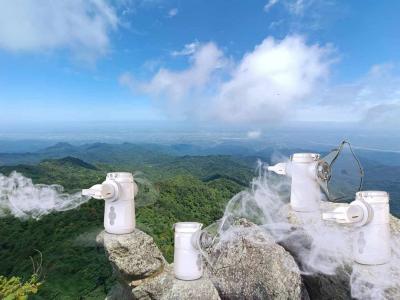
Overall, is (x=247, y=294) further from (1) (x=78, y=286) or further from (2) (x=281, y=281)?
(1) (x=78, y=286)

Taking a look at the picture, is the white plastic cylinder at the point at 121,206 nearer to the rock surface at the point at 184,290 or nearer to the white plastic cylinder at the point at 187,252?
the white plastic cylinder at the point at 187,252

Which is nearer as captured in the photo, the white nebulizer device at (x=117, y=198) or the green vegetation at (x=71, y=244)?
the white nebulizer device at (x=117, y=198)

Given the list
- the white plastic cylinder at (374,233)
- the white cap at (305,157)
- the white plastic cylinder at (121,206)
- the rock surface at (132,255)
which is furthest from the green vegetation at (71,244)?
the white plastic cylinder at (374,233)

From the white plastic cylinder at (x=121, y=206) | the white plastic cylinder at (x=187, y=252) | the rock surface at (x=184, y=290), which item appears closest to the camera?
the white plastic cylinder at (x=187, y=252)

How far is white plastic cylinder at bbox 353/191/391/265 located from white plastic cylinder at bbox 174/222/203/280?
207 centimetres

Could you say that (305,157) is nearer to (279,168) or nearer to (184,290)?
(279,168)

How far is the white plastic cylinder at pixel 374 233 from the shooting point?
3883 mm

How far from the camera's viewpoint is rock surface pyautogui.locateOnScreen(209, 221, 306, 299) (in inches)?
221

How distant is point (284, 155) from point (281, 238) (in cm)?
182

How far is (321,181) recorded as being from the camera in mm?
4531

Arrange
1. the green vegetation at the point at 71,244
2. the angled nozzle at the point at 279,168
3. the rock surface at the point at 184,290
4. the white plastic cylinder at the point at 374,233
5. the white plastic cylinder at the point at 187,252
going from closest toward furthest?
the white plastic cylinder at the point at 374,233
the angled nozzle at the point at 279,168
the white plastic cylinder at the point at 187,252
the rock surface at the point at 184,290
the green vegetation at the point at 71,244

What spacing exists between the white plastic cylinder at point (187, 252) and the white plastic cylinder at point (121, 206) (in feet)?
3.39

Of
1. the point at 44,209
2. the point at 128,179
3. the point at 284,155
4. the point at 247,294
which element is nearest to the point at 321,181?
the point at 284,155

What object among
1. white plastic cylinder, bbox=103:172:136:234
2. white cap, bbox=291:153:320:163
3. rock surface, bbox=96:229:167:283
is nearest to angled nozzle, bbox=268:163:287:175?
white cap, bbox=291:153:320:163
